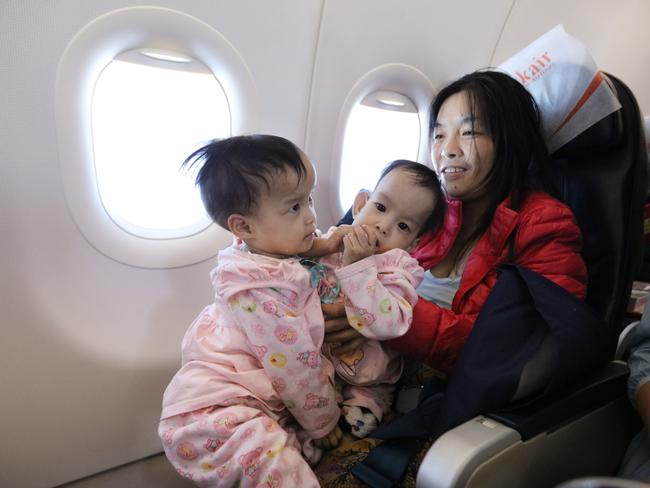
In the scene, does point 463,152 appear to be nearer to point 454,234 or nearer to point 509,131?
point 509,131

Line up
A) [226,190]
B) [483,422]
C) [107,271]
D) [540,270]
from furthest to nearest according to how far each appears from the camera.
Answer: [107,271], [540,270], [226,190], [483,422]

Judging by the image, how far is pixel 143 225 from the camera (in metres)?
1.71

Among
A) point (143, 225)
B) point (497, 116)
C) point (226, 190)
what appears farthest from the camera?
point (143, 225)

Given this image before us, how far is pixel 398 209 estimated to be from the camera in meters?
1.31

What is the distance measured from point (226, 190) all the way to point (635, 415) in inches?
53.8

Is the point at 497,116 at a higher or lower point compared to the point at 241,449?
higher

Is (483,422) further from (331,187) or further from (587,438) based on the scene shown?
(331,187)

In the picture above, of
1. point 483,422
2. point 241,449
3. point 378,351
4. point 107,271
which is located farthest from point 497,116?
point 107,271

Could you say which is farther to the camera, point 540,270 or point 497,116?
point 497,116

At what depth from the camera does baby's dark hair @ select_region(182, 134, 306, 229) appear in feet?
3.54

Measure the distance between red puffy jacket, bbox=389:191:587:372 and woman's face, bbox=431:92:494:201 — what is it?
5.6 inches

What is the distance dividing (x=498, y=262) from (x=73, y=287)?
145 cm

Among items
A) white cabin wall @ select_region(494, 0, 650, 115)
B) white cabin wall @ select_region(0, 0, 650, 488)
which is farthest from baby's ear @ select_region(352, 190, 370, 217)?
white cabin wall @ select_region(494, 0, 650, 115)

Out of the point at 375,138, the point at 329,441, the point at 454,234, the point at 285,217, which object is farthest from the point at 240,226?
the point at 375,138
